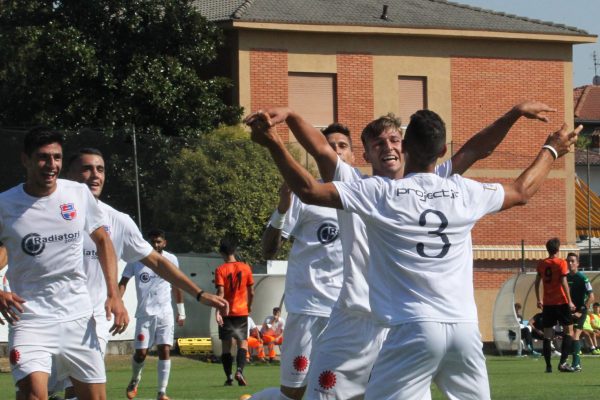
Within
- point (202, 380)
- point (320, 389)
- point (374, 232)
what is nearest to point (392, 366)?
point (374, 232)

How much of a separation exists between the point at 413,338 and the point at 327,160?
A: 180cm

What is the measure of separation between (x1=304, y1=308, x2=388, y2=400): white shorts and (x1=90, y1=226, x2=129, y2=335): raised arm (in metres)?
1.40

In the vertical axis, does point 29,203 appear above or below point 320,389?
above

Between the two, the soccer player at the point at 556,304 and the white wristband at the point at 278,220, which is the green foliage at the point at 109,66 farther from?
the white wristband at the point at 278,220

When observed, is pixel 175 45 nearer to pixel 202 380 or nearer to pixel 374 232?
pixel 202 380

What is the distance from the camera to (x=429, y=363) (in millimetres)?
6594

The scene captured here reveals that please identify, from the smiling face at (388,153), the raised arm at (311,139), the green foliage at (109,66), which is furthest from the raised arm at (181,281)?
the green foliage at (109,66)

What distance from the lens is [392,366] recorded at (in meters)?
6.61

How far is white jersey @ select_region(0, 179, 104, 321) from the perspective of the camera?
28.4ft

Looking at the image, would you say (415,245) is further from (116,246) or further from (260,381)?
(260,381)

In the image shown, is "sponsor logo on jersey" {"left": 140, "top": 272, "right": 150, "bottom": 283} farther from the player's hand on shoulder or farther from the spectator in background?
the player's hand on shoulder

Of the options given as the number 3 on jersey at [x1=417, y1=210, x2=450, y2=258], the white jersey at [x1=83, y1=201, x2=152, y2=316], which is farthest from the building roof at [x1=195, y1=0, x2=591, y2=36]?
the number 3 on jersey at [x1=417, y1=210, x2=450, y2=258]

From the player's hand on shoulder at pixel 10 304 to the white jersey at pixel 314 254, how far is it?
6.58 feet

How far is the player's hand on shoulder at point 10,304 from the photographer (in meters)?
8.48
